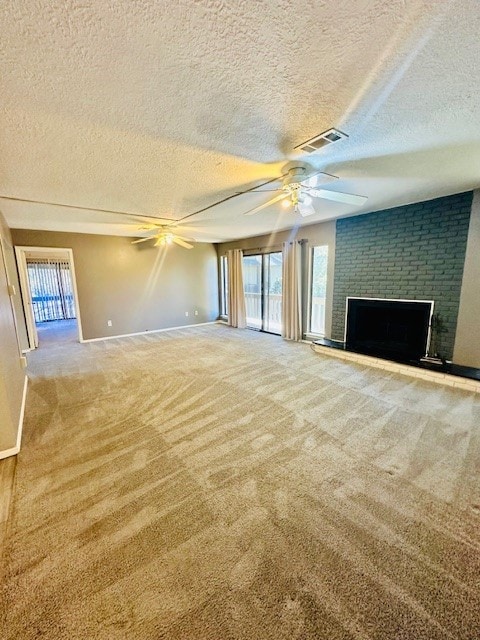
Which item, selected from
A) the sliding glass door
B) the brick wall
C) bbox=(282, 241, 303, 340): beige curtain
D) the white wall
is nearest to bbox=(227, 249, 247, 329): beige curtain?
the sliding glass door

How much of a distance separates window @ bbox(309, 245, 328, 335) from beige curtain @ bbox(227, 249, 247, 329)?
6.14ft

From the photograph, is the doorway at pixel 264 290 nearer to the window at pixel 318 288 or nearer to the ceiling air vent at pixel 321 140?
the window at pixel 318 288

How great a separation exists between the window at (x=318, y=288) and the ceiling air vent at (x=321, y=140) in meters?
3.16

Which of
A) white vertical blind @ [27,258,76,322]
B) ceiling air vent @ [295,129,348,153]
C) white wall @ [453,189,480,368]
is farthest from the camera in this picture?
white vertical blind @ [27,258,76,322]

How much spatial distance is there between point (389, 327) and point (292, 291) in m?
1.90

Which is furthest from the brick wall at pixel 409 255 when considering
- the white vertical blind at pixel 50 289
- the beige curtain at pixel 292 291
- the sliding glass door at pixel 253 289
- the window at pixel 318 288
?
the white vertical blind at pixel 50 289

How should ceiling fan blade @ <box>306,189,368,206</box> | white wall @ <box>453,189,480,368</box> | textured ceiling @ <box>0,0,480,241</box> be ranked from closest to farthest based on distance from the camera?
textured ceiling @ <box>0,0,480,241</box>, ceiling fan blade @ <box>306,189,368,206</box>, white wall @ <box>453,189,480,368</box>

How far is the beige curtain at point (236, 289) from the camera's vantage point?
21.3 ft

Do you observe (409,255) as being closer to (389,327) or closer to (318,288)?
(389,327)

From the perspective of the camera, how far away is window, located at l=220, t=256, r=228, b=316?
7.40m

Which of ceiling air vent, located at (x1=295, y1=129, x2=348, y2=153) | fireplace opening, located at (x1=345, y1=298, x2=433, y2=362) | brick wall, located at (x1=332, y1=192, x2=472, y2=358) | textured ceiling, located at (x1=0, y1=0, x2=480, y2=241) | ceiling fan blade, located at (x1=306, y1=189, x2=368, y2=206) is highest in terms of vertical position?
textured ceiling, located at (x1=0, y1=0, x2=480, y2=241)

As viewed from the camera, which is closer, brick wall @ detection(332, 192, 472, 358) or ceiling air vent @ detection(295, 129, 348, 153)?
ceiling air vent @ detection(295, 129, 348, 153)

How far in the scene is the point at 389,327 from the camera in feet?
13.6

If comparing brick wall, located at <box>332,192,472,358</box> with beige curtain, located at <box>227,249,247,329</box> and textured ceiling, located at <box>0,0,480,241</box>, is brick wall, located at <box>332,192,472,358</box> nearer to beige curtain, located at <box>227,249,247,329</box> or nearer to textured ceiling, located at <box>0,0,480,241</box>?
textured ceiling, located at <box>0,0,480,241</box>
